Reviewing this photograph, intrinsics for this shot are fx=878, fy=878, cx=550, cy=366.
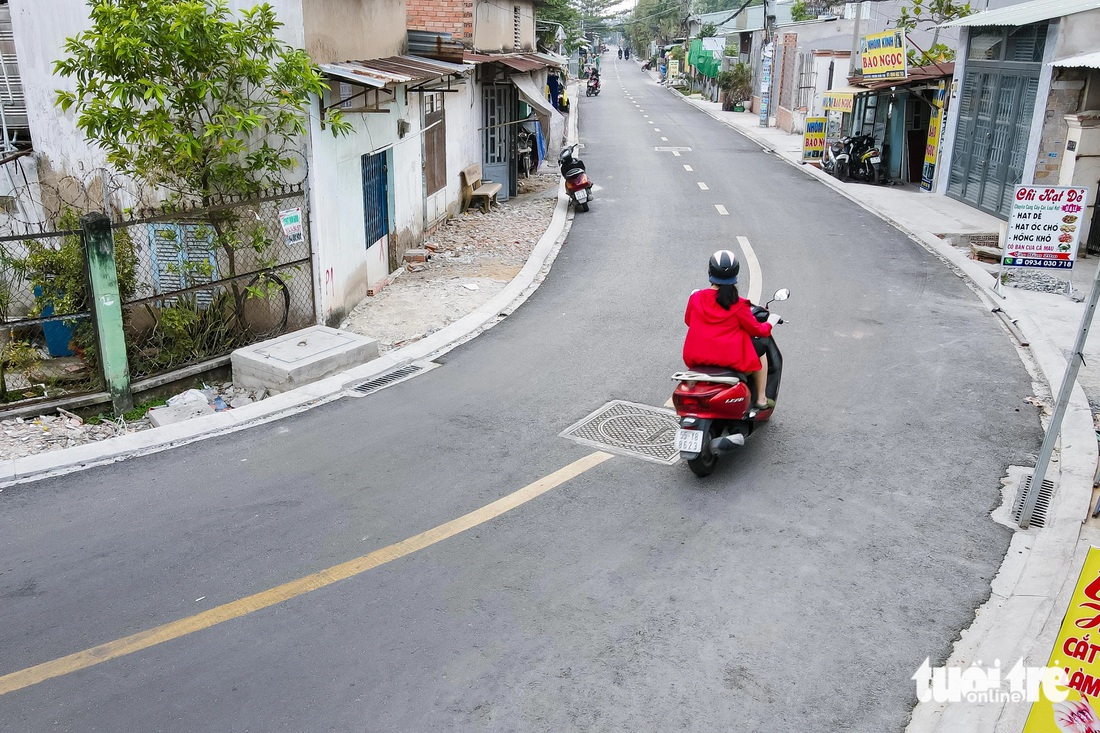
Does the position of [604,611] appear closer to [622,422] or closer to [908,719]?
[908,719]

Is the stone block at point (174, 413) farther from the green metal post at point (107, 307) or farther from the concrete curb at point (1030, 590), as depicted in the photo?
the concrete curb at point (1030, 590)

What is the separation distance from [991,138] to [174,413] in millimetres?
17340

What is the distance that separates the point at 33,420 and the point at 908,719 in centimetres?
768

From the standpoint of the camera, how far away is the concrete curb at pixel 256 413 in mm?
7102

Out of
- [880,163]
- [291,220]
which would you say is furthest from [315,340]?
[880,163]

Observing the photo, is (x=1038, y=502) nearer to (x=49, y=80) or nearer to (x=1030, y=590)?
(x=1030, y=590)

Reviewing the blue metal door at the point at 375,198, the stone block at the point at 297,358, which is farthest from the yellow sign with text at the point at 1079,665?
the blue metal door at the point at 375,198

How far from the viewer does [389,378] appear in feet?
30.4

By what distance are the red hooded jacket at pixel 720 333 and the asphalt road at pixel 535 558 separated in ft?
3.00

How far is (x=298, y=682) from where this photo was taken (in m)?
4.57

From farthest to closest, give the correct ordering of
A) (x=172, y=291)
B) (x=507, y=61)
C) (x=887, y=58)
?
(x=887, y=58) → (x=507, y=61) → (x=172, y=291)

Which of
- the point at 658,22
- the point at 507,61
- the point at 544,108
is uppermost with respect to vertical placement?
the point at 658,22

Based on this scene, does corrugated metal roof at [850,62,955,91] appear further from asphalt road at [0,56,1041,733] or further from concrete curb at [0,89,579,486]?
concrete curb at [0,89,579,486]

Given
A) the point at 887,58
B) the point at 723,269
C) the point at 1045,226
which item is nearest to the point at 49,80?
the point at 723,269
